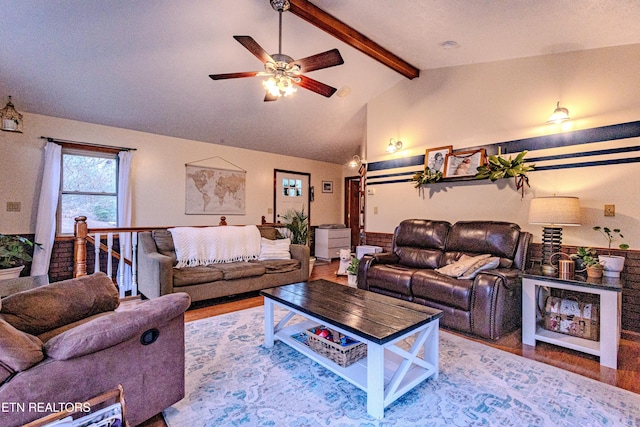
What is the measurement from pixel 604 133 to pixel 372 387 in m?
3.33

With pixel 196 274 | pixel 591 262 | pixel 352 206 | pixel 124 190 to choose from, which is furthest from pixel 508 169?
pixel 124 190

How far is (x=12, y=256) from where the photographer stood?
3.66m

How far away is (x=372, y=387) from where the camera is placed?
1.69 meters

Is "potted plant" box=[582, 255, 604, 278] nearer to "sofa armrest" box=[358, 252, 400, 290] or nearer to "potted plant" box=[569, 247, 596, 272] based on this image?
"potted plant" box=[569, 247, 596, 272]

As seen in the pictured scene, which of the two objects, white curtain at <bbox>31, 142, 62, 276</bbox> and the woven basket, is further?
white curtain at <bbox>31, 142, 62, 276</bbox>

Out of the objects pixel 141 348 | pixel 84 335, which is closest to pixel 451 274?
pixel 141 348

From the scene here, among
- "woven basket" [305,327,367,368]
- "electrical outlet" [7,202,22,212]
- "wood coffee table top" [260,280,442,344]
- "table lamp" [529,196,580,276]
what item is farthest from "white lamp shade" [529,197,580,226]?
"electrical outlet" [7,202,22,212]

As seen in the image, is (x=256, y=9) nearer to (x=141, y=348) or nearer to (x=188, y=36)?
(x=188, y=36)

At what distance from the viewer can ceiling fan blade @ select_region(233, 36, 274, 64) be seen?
241 centimetres

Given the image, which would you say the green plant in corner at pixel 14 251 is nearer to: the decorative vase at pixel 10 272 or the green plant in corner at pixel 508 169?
the decorative vase at pixel 10 272

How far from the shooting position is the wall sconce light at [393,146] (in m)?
4.79

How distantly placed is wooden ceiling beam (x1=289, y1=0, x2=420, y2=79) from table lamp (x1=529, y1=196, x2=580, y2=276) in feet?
7.99

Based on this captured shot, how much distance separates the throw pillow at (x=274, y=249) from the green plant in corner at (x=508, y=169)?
9.29 feet

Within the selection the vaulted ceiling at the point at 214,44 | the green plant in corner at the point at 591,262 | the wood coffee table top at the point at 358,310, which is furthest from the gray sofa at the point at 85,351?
the green plant in corner at the point at 591,262
